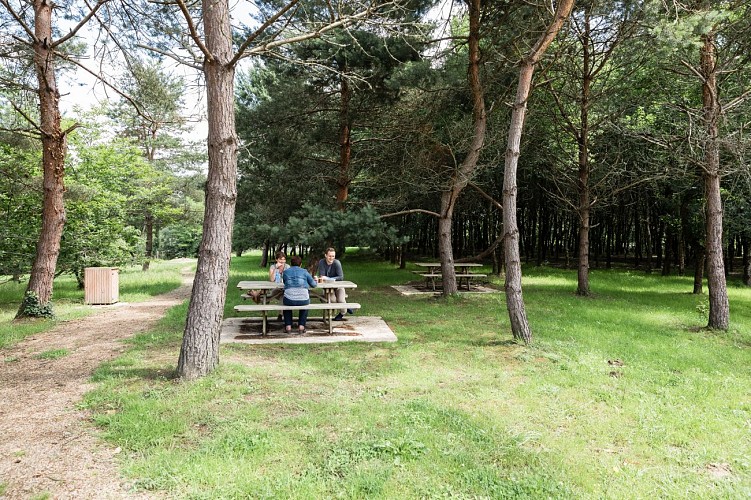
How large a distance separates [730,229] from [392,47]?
543 inches

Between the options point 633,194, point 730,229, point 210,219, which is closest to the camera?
point 210,219

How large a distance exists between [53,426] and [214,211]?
8.02ft

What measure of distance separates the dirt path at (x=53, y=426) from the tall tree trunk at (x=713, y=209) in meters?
9.68

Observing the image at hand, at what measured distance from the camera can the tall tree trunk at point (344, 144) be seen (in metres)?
12.2

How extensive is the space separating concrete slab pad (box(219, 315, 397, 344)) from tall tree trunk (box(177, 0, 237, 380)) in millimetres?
1329

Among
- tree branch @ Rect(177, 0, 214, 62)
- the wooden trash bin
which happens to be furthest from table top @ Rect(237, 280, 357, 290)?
the wooden trash bin

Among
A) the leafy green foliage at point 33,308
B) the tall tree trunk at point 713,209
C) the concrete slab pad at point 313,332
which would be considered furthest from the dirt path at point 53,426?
the tall tree trunk at point 713,209

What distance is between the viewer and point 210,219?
195 inches

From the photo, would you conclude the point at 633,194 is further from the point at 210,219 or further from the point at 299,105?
the point at 210,219

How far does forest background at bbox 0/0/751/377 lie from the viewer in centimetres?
698

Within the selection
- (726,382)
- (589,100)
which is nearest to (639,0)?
(589,100)

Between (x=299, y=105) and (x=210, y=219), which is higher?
(x=299, y=105)

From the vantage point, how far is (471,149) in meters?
11.4

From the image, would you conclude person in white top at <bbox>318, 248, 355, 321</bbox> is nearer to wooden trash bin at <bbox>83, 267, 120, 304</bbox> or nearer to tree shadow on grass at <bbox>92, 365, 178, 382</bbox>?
tree shadow on grass at <bbox>92, 365, 178, 382</bbox>
